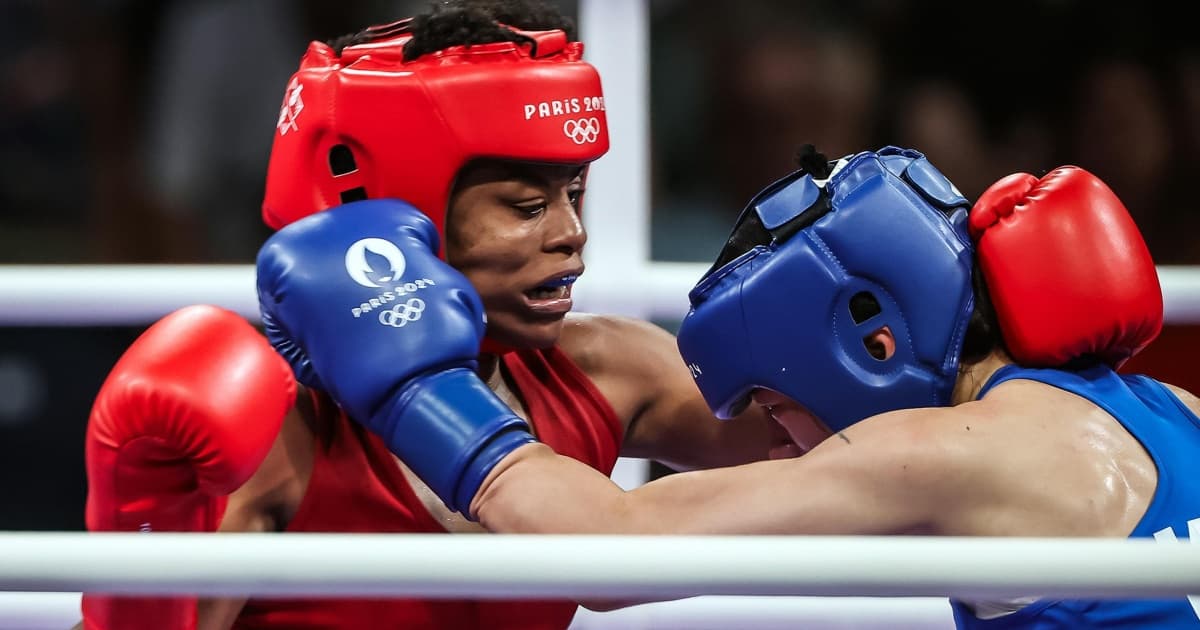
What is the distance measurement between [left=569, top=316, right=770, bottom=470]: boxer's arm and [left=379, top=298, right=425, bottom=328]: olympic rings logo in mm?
455

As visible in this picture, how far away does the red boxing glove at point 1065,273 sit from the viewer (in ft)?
4.47

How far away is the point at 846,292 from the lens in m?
1.41

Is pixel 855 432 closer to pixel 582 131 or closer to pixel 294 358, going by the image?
pixel 582 131

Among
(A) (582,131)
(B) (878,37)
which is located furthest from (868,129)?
(A) (582,131)

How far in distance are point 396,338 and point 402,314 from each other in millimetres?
26

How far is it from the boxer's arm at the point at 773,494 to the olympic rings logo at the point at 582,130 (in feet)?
1.33

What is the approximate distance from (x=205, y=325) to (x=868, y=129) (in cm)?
224

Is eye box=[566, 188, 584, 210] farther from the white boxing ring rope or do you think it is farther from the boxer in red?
the white boxing ring rope

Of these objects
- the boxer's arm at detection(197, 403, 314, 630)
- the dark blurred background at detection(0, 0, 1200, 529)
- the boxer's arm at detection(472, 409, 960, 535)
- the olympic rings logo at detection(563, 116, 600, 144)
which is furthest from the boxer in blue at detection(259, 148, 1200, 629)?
the dark blurred background at detection(0, 0, 1200, 529)

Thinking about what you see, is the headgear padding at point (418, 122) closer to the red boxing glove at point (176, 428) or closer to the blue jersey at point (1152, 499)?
the red boxing glove at point (176, 428)

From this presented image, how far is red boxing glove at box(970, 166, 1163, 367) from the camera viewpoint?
1.36 m

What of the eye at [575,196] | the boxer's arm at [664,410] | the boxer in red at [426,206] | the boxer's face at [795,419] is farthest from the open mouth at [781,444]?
the eye at [575,196]

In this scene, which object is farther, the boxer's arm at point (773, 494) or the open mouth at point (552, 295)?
the open mouth at point (552, 295)

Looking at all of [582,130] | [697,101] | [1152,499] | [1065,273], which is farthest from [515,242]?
[697,101]
